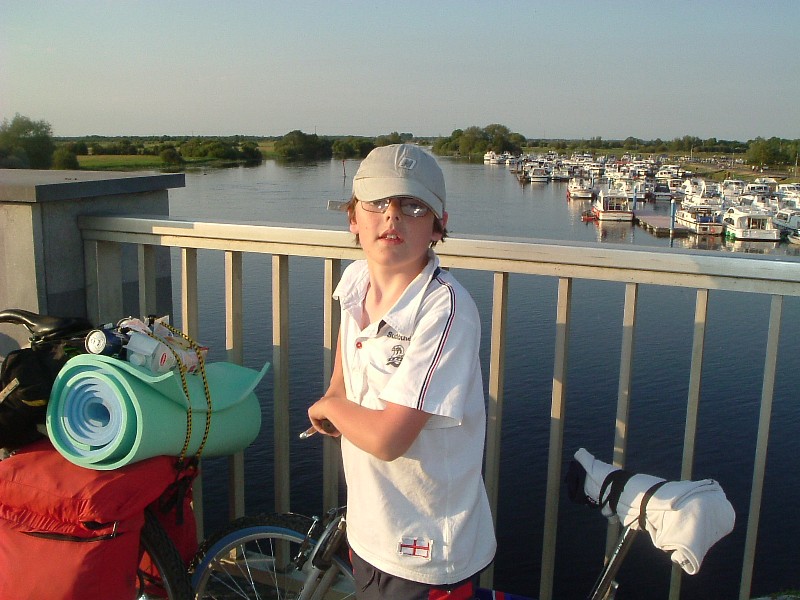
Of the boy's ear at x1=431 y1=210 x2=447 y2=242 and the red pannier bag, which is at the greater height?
the boy's ear at x1=431 y1=210 x2=447 y2=242

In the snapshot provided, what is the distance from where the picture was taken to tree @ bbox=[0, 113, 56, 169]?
18.6 meters

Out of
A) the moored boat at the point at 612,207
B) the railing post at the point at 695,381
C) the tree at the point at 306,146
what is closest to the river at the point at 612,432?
the tree at the point at 306,146

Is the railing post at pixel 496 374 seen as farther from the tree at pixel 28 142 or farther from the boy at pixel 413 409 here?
the tree at pixel 28 142

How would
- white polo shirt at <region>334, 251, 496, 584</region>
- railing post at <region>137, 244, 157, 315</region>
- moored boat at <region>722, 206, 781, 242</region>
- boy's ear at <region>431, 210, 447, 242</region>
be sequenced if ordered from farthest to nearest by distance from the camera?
moored boat at <region>722, 206, 781, 242</region>, railing post at <region>137, 244, 157, 315</region>, boy's ear at <region>431, 210, 447, 242</region>, white polo shirt at <region>334, 251, 496, 584</region>

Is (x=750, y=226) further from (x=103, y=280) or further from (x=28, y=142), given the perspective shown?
(x=103, y=280)

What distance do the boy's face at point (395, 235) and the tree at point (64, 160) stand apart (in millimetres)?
18984

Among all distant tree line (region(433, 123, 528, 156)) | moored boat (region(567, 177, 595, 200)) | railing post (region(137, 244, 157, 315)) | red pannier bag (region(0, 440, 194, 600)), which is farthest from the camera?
moored boat (region(567, 177, 595, 200))

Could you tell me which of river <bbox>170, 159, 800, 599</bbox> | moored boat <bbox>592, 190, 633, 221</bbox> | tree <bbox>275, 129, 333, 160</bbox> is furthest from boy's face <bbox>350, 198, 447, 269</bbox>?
moored boat <bbox>592, 190, 633, 221</bbox>

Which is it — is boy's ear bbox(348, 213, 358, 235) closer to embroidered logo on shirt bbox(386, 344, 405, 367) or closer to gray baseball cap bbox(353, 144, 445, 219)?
gray baseball cap bbox(353, 144, 445, 219)

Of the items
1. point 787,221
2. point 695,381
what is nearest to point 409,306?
point 695,381

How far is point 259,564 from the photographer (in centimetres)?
239

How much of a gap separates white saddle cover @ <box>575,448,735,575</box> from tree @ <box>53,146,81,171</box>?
19.2m

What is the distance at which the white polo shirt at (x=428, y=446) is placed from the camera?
1322mm

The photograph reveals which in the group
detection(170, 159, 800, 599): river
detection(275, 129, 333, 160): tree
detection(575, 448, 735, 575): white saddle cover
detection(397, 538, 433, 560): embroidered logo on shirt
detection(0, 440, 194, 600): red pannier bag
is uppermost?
detection(275, 129, 333, 160): tree
